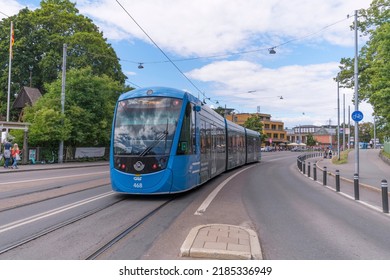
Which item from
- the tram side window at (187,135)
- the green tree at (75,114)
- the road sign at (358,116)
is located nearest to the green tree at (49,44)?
the green tree at (75,114)

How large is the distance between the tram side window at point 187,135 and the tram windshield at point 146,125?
31 cm

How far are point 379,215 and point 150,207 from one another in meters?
5.93

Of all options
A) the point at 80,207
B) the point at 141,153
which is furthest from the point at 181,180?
the point at 80,207

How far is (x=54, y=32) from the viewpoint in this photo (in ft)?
155

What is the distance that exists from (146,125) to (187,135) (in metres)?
1.31

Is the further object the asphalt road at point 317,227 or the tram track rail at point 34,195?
the tram track rail at point 34,195

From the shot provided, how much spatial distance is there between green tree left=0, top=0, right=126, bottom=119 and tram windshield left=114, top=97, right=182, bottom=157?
115 feet

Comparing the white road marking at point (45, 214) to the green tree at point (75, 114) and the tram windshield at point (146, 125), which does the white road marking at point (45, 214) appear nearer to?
the tram windshield at point (146, 125)

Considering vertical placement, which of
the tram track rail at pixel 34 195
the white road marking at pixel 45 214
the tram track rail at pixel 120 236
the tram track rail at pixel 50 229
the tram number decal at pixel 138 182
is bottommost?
the tram track rail at pixel 120 236

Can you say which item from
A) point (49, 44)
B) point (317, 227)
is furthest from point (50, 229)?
point (49, 44)

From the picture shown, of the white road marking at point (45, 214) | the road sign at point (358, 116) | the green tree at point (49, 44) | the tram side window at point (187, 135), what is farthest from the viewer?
the green tree at point (49, 44)

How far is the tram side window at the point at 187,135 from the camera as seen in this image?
1027cm

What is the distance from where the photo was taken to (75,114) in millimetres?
30062
